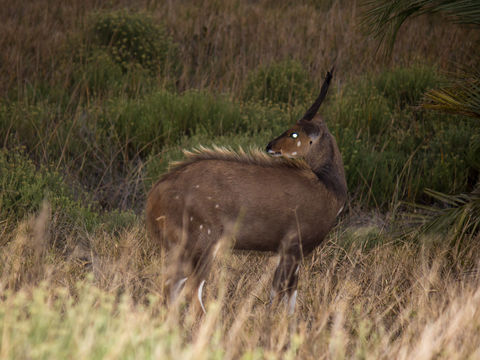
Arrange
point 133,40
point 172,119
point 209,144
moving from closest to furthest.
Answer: point 209,144 < point 172,119 < point 133,40

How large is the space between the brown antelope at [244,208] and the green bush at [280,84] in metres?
4.95

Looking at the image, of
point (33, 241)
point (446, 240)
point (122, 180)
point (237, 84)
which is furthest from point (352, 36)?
point (33, 241)

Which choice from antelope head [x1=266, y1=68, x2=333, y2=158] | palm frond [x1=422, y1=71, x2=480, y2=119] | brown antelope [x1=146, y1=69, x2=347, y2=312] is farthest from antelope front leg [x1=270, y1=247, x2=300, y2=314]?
palm frond [x1=422, y1=71, x2=480, y2=119]

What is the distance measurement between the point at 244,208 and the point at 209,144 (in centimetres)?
290

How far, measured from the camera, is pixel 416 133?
7.87 m

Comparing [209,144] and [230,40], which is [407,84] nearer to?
[209,144]

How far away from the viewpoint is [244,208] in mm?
4090

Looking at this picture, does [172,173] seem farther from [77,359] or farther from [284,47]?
[284,47]

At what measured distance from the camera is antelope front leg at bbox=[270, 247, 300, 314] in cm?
421

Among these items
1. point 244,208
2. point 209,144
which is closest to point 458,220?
point 244,208

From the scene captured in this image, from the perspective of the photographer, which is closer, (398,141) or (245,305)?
(245,305)

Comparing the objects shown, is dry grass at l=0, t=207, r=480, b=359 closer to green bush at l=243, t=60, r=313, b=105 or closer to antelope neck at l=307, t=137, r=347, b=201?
antelope neck at l=307, t=137, r=347, b=201

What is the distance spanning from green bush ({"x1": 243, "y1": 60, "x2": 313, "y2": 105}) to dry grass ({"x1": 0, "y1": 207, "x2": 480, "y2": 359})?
3.72 meters

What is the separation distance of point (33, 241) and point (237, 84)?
5.70 meters
